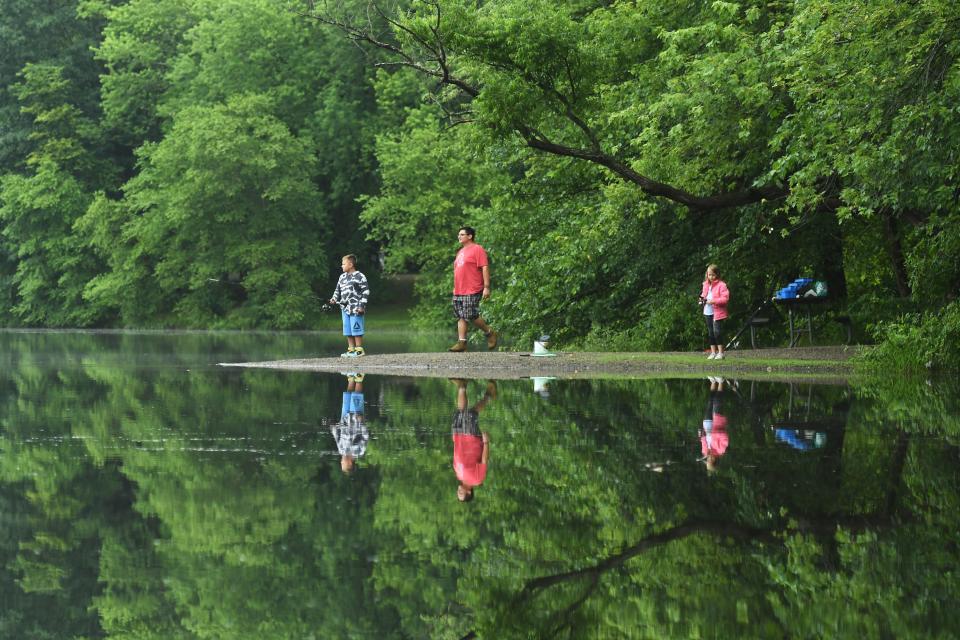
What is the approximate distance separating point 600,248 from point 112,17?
51.4 metres

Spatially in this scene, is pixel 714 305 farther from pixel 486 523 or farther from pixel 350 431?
pixel 486 523

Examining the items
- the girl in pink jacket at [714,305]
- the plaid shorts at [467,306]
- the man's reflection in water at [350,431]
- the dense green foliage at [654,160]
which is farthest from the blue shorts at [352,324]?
the man's reflection in water at [350,431]

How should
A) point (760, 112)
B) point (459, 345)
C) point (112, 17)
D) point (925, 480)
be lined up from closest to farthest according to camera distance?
point (925, 480), point (760, 112), point (459, 345), point (112, 17)

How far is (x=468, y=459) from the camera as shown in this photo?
10023mm

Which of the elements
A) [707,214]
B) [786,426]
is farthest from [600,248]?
[786,426]

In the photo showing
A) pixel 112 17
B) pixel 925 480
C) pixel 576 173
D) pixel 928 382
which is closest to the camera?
pixel 925 480

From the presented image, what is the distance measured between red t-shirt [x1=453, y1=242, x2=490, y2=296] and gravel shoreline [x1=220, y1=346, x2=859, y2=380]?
119cm

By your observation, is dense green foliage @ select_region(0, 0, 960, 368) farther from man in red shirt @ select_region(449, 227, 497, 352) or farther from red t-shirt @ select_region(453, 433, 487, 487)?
red t-shirt @ select_region(453, 433, 487, 487)

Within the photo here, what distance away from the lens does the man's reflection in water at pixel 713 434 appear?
9.89 m

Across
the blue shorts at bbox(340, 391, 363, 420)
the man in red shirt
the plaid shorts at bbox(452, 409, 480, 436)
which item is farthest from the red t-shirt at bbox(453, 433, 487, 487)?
the man in red shirt

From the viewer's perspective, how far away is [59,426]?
13.1 m

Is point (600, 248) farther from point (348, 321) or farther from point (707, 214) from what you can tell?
point (348, 321)

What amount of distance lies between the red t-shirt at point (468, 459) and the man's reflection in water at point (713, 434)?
1.41 m

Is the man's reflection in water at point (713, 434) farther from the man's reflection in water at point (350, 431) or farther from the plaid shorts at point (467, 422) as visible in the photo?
the man's reflection in water at point (350, 431)
